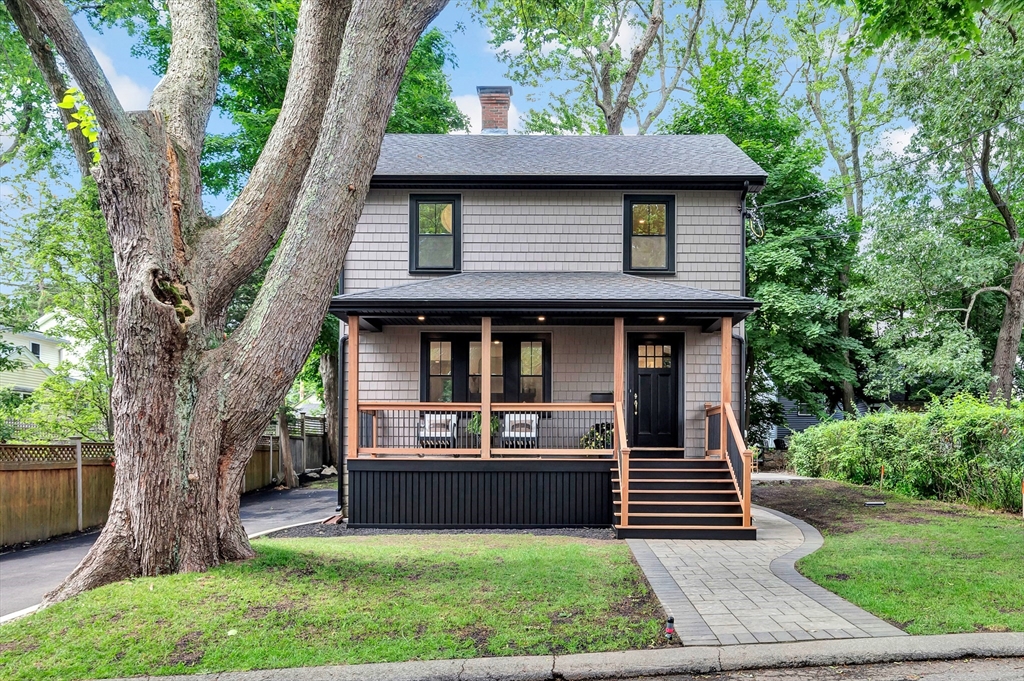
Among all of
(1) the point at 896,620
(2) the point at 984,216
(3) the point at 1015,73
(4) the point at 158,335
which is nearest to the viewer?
(1) the point at 896,620

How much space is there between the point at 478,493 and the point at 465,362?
2.73 m

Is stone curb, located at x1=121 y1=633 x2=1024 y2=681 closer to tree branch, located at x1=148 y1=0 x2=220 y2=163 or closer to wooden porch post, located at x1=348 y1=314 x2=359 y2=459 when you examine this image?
tree branch, located at x1=148 y1=0 x2=220 y2=163

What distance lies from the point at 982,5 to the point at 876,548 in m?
6.18

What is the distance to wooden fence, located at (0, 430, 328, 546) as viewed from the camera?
914 cm

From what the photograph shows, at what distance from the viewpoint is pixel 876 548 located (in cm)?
768

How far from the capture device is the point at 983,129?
16922 mm

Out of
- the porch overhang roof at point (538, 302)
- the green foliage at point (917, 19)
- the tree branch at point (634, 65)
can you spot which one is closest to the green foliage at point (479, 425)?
the porch overhang roof at point (538, 302)

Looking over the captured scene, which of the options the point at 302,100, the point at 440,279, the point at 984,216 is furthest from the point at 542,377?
the point at 984,216

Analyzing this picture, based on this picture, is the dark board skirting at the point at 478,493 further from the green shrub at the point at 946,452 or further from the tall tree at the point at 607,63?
the tall tree at the point at 607,63

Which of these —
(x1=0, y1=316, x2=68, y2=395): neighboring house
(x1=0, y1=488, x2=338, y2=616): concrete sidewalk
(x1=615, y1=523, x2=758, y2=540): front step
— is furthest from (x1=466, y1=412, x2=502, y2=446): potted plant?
(x1=0, y1=316, x2=68, y2=395): neighboring house

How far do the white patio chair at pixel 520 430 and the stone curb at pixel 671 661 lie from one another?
6417 mm

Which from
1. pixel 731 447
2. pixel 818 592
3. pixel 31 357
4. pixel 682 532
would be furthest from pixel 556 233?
pixel 31 357

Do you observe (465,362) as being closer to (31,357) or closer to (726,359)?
(726,359)

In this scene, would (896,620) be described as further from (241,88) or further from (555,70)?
(555,70)
